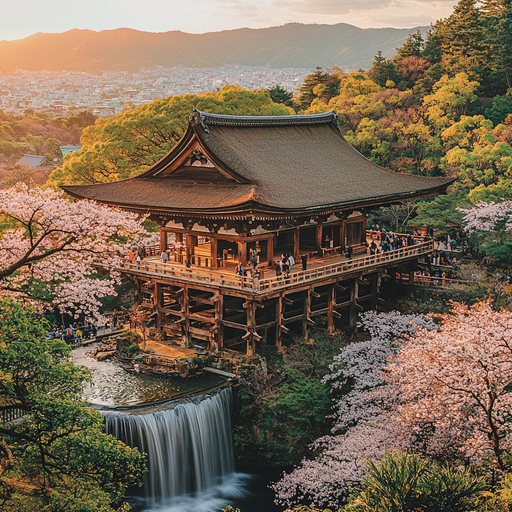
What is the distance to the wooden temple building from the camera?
28344 mm

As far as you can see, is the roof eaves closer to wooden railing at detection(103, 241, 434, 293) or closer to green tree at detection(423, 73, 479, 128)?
wooden railing at detection(103, 241, 434, 293)

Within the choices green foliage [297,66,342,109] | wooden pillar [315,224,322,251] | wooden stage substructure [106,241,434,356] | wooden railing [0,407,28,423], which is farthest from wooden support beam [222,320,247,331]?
green foliage [297,66,342,109]

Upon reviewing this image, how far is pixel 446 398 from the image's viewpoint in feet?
57.6

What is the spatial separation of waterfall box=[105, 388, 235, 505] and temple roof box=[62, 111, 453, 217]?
8862 millimetres

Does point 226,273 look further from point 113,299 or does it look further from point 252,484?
point 113,299

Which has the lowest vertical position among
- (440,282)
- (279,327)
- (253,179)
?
(279,327)

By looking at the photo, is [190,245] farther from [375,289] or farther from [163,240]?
[375,289]

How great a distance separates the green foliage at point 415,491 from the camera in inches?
535

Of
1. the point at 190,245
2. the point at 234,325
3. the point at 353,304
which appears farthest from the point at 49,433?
the point at 353,304

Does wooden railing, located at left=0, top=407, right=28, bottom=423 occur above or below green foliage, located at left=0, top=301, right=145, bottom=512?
below

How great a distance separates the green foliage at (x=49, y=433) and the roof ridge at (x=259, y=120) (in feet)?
59.2

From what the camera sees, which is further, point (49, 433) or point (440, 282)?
point (440, 282)

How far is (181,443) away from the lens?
949 inches

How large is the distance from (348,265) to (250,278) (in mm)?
7034
